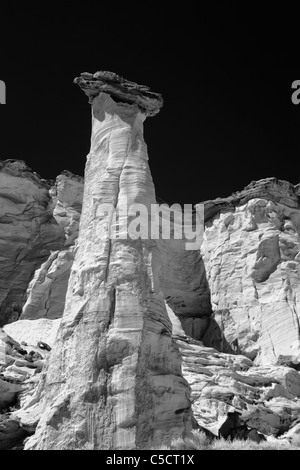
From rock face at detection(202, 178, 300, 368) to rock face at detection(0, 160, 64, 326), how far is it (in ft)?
28.2

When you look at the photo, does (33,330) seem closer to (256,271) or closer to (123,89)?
(256,271)

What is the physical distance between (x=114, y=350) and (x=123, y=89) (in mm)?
9692

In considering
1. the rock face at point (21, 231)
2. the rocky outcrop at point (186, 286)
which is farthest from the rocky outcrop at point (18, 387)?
the rocky outcrop at point (186, 286)

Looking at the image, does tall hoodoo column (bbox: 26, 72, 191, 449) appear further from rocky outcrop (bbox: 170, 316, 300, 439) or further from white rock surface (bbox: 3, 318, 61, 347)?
white rock surface (bbox: 3, 318, 61, 347)

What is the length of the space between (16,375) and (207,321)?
15751mm

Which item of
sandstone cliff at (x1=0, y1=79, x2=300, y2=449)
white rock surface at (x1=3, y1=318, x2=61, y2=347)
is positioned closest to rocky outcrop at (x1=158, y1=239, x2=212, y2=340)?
sandstone cliff at (x1=0, y1=79, x2=300, y2=449)

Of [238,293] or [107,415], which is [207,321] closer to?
[238,293]

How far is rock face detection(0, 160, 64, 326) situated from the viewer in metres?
38.4

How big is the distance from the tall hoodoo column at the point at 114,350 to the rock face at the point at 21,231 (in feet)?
56.0

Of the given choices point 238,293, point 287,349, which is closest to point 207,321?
point 238,293

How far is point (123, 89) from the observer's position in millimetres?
24297

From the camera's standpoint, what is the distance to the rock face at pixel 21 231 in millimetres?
38438

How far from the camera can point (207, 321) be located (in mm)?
37844
